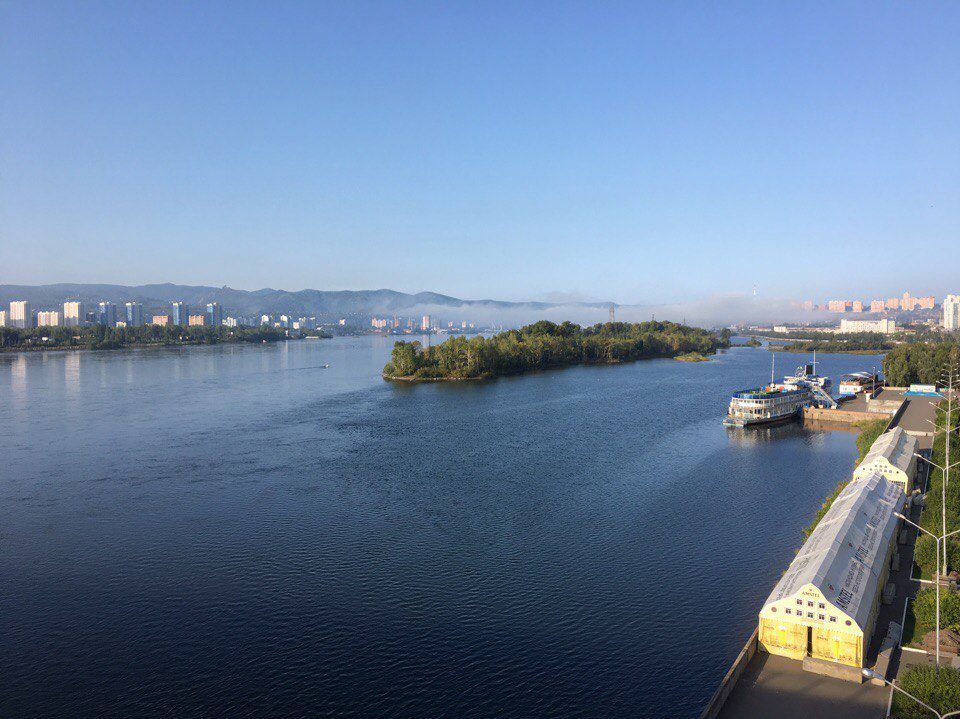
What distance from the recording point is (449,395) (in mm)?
25156

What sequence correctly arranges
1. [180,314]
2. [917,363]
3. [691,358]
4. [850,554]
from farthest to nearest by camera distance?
[180,314]
[691,358]
[917,363]
[850,554]

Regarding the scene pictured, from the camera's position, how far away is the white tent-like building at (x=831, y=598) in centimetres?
572

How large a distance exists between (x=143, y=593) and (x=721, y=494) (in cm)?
955

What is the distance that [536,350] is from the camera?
3675 centimetres

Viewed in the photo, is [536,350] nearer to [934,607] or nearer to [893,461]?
[893,461]

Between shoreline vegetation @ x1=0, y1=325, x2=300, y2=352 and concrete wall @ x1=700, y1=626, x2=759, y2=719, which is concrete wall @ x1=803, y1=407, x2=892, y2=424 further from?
shoreline vegetation @ x1=0, y1=325, x2=300, y2=352

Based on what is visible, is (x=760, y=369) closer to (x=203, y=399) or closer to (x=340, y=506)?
(x=203, y=399)

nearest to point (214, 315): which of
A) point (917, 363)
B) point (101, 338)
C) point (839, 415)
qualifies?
point (101, 338)

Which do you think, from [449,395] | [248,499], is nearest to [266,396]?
[449,395]

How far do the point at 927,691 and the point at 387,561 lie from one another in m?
6.09

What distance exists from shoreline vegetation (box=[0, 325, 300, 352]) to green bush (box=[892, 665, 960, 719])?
57866 millimetres

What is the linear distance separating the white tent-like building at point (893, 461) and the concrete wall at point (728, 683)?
5.79 metres

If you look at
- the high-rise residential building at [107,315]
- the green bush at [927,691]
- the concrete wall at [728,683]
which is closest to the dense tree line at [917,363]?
the green bush at [927,691]

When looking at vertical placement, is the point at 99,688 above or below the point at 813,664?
below
